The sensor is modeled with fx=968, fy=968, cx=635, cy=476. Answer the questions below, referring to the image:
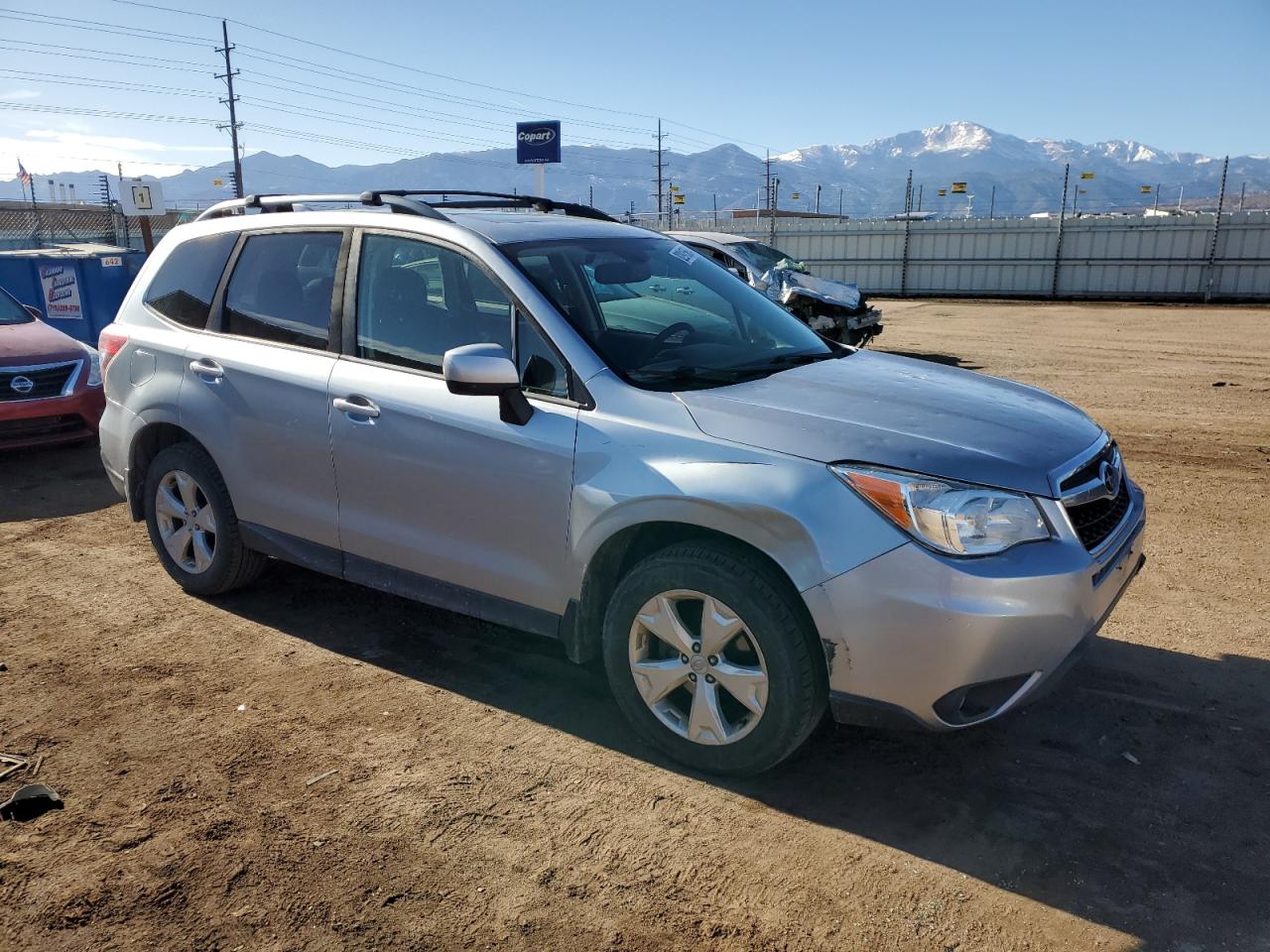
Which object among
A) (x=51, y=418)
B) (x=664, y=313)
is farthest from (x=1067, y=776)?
(x=51, y=418)

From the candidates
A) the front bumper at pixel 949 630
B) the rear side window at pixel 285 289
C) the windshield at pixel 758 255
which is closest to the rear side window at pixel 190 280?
the rear side window at pixel 285 289

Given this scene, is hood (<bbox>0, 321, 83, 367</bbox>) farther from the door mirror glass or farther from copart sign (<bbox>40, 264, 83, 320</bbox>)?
the door mirror glass

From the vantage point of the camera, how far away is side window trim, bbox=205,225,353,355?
160 inches

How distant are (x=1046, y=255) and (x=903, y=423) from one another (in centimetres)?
2693

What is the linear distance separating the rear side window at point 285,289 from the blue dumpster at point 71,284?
29.2ft

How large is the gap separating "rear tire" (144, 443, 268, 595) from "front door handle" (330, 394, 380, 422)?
1.00m

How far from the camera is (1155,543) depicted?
5.60 m

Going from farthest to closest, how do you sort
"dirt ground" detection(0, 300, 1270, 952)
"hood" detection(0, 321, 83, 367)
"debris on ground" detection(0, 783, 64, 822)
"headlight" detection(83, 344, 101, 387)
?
"headlight" detection(83, 344, 101, 387), "hood" detection(0, 321, 83, 367), "debris on ground" detection(0, 783, 64, 822), "dirt ground" detection(0, 300, 1270, 952)

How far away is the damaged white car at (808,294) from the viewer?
13.8 metres

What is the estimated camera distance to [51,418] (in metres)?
7.76

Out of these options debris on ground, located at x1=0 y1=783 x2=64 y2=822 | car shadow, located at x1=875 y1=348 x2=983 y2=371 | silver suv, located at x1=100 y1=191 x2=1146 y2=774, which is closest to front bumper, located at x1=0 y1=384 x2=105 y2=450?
silver suv, located at x1=100 y1=191 x2=1146 y2=774

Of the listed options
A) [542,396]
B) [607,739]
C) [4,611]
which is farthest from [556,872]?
[4,611]

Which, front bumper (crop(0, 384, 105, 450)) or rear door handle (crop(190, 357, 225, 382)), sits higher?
rear door handle (crop(190, 357, 225, 382))

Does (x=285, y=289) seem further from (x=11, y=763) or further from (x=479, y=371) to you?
(x=11, y=763)
